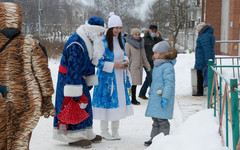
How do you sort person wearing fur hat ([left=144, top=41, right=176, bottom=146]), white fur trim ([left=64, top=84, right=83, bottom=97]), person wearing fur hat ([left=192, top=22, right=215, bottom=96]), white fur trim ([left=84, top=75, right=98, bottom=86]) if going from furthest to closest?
1. person wearing fur hat ([left=192, top=22, right=215, bottom=96])
2. white fur trim ([left=84, top=75, right=98, bottom=86])
3. person wearing fur hat ([left=144, top=41, right=176, bottom=146])
4. white fur trim ([left=64, top=84, right=83, bottom=97])

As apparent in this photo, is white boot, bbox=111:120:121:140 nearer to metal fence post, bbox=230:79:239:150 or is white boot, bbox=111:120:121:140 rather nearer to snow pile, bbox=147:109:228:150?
snow pile, bbox=147:109:228:150

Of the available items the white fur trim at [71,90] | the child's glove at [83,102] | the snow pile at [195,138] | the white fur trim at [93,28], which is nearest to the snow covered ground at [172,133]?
the snow pile at [195,138]

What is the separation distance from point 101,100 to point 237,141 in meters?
2.72

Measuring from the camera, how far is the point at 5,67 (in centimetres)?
370

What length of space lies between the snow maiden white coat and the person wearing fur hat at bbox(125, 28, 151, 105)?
9.69 feet

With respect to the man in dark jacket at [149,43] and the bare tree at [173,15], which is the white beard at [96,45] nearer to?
the man in dark jacket at [149,43]

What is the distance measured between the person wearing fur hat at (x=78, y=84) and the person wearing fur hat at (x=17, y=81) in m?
1.22

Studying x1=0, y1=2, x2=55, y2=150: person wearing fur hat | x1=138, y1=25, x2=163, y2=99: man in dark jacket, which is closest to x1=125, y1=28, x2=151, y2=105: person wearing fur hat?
x1=138, y1=25, x2=163, y2=99: man in dark jacket

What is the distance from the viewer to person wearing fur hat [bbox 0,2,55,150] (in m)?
3.67

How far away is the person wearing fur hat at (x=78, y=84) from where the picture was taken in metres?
5.06

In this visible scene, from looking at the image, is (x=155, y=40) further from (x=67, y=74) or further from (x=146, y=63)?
(x=67, y=74)

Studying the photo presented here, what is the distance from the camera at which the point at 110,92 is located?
5.73 meters

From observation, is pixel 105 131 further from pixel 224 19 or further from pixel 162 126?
pixel 224 19

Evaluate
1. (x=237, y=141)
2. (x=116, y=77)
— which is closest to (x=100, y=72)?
(x=116, y=77)
